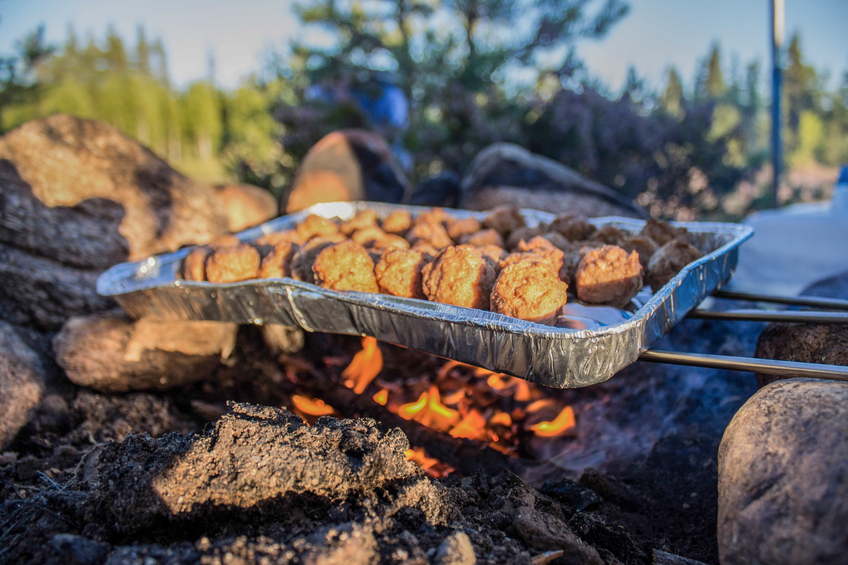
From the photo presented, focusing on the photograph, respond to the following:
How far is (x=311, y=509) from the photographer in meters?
1.40

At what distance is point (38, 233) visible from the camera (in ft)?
11.3

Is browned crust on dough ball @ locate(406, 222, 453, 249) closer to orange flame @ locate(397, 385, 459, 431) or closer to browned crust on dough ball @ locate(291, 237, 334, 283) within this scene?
browned crust on dough ball @ locate(291, 237, 334, 283)

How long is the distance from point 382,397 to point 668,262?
5.50ft

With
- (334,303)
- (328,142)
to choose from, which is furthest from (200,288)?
(328,142)

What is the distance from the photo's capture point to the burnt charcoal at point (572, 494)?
1840mm

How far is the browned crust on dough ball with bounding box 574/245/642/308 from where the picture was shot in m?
2.05

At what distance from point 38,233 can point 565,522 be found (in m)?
3.98

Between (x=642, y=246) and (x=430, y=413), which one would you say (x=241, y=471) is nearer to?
(x=430, y=413)

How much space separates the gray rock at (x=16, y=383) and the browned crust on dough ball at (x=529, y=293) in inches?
101

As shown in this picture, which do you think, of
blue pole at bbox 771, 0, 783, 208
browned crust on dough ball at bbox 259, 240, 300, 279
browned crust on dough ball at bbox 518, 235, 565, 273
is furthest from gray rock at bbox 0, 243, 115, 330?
blue pole at bbox 771, 0, 783, 208

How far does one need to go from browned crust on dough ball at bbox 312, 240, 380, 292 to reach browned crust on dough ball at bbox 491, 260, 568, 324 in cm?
65

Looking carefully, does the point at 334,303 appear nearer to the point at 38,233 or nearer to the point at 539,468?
the point at 539,468

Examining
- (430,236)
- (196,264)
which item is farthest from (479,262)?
(196,264)

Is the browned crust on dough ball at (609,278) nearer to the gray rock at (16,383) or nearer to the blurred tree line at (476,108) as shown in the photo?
the gray rock at (16,383)
